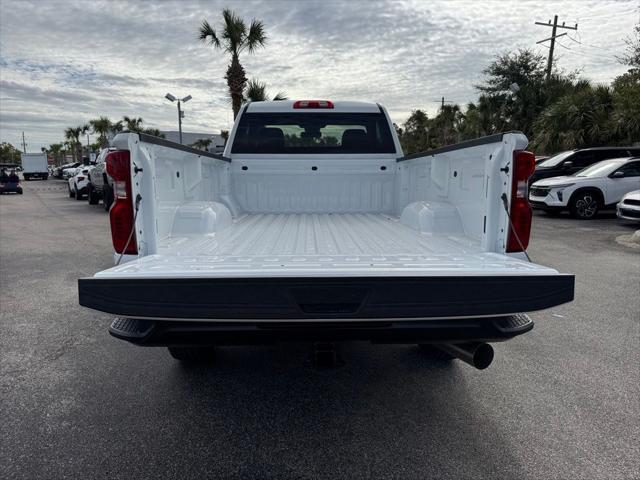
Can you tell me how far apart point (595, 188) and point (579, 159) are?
2.73 m

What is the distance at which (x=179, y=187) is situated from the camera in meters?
3.42

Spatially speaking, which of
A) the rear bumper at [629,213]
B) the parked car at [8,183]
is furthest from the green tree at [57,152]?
the rear bumper at [629,213]

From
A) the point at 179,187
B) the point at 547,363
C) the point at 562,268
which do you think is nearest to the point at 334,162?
the point at 179,187

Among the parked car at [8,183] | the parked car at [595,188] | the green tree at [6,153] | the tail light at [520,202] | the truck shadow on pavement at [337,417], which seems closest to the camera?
the truck shadow on pavement at [337,417]

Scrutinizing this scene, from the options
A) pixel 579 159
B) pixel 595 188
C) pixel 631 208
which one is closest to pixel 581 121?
pixel 579 159

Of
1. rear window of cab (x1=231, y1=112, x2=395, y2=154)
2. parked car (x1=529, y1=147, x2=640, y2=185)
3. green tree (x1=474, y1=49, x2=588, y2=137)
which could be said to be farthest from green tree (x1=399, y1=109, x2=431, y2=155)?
rear window of cab (x1=231, y1=112, x2=395, y2=154)

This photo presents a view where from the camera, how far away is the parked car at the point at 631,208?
10.2 meters

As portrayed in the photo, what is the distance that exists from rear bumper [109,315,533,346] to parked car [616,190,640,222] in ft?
32.7

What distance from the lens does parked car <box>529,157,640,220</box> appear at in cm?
1213

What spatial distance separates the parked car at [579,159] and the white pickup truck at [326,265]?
11874 mm

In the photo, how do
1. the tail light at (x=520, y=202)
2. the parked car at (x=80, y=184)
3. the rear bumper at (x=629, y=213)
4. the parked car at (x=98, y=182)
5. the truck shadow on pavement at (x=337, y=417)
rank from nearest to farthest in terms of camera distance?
the truck shadow on pavement at (x=337, y=417) < the tail light at (x=520, y=202) < the rear bumper at (x=629, y=213) < the parked car at (x=98, y=182) < the parked car at (x=80, y=184)

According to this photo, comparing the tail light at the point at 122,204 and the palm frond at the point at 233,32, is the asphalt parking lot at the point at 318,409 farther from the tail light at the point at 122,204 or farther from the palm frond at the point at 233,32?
the palm frond at the point at 233,32

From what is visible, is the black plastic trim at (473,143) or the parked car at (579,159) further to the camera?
the parked car at (579,159)

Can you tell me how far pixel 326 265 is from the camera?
2287 mm
